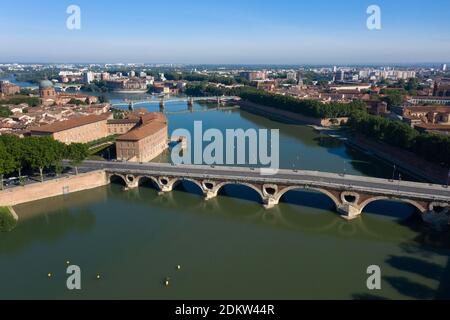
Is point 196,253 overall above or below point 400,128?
below

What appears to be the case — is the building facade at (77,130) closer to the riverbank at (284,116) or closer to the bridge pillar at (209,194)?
the bridge pillar at (209,194)

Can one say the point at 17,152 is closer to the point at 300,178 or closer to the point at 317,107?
the point at 300,178

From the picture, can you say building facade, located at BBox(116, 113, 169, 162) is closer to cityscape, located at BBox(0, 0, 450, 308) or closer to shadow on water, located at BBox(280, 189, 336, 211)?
cityscape, located at BBox(0, 0, 450, 308)

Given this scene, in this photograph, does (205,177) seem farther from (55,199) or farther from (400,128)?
(400,128)

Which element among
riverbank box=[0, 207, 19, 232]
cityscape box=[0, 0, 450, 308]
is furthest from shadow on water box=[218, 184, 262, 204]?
riverbank box=[0, 207, 19, 232]

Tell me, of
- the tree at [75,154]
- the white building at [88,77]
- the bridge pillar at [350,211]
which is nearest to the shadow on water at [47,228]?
the tree at [75,154]

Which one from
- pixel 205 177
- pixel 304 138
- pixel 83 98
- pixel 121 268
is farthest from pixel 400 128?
pixel 83 98
